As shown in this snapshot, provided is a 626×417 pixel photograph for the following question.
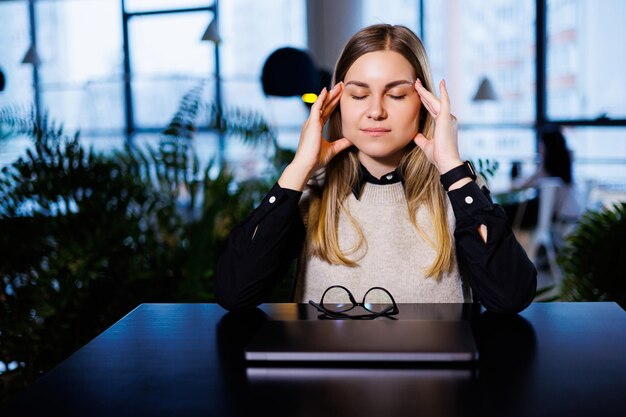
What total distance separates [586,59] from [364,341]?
7.03 meters

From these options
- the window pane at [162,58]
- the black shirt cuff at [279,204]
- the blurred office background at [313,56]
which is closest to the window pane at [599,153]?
the blurred office background at [313,56]

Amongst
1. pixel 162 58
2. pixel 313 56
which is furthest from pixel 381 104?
pixel 162 58

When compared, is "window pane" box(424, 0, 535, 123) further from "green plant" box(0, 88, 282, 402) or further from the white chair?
"green plant" box(0, 88, 282, 402)

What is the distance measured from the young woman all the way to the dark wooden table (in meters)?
0.27

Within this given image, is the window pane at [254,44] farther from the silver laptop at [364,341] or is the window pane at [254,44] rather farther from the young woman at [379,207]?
the silver laptop at [364,341]

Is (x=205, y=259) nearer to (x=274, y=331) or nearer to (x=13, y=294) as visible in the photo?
(x=13, y=294)

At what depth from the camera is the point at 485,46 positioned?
7.96 metres

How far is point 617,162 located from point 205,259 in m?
5.84

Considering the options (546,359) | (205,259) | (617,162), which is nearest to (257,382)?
(546,359)

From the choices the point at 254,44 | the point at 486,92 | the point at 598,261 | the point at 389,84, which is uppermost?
the point at 254,44

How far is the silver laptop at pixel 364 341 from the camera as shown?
1.03 meters

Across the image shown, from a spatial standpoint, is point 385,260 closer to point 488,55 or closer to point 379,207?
point 379,207

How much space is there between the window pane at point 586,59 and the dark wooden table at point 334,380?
6637 millimetres

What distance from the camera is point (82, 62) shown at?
9.77 m
